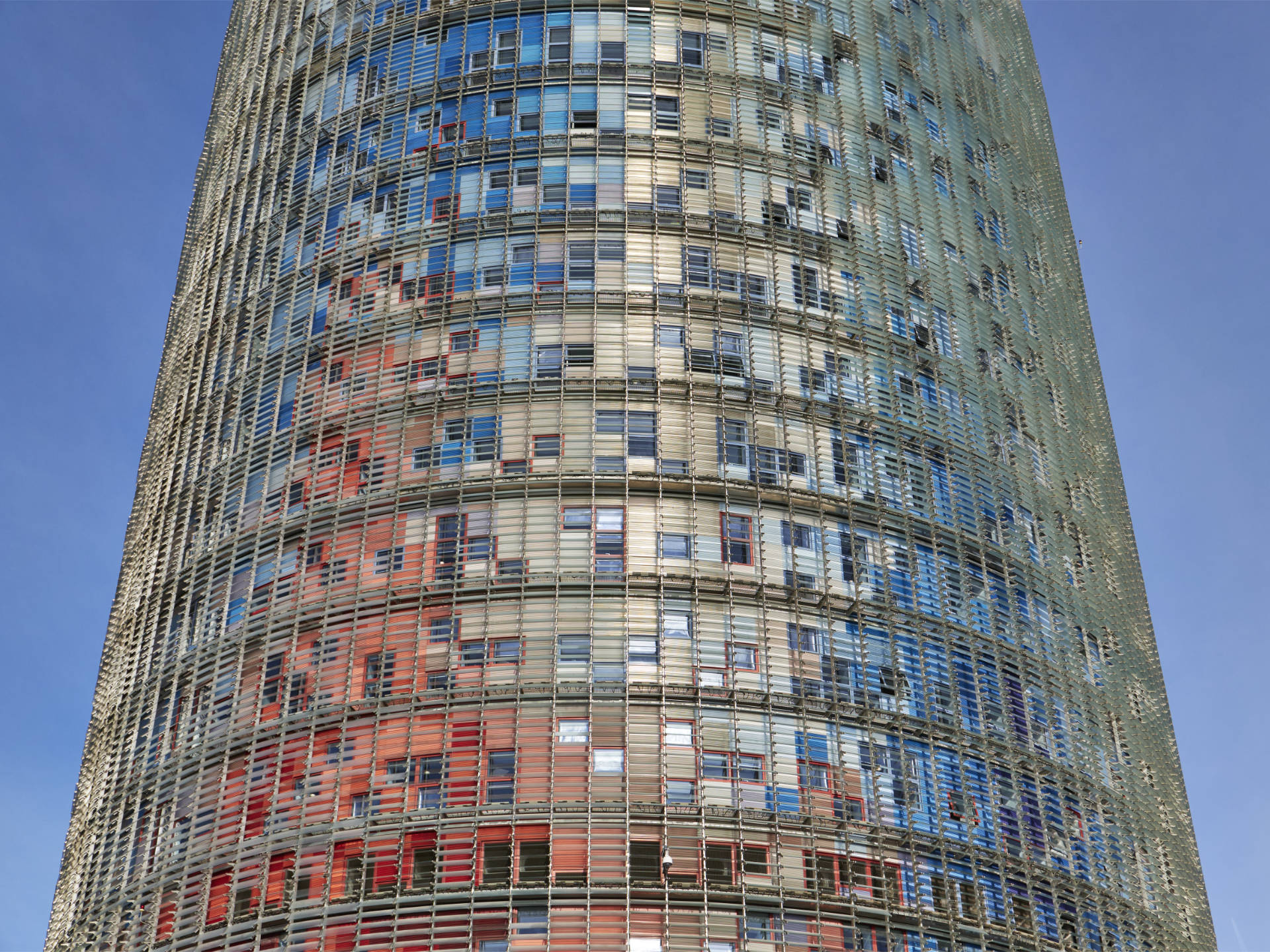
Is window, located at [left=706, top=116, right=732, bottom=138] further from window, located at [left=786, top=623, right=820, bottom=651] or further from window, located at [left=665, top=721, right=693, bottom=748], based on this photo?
window, located at [left=665, top=721, right=693, bottom=748]

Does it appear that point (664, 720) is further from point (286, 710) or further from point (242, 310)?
point (242, 310)

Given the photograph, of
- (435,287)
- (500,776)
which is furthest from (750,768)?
(435,287)

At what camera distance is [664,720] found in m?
41.3

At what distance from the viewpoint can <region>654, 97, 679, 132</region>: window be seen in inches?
2082

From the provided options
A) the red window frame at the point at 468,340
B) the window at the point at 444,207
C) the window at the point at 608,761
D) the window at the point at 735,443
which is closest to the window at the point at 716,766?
the window at the point at 608,761

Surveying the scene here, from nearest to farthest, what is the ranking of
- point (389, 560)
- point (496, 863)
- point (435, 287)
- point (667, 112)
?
point (496, 863), point (389, 560), point (435, 287), point (667, 112)

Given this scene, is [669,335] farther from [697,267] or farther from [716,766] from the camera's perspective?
[716,766]

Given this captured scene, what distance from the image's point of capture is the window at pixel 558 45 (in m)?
54.3

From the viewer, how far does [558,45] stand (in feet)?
179

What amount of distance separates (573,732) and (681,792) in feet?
10.6

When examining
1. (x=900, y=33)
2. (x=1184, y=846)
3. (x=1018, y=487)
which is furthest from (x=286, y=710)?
(x=900, y=33)

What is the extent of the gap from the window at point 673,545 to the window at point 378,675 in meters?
8.08

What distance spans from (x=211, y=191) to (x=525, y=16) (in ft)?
52.8

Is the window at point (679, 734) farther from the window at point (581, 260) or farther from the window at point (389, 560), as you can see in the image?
the window at point (581, 260)
